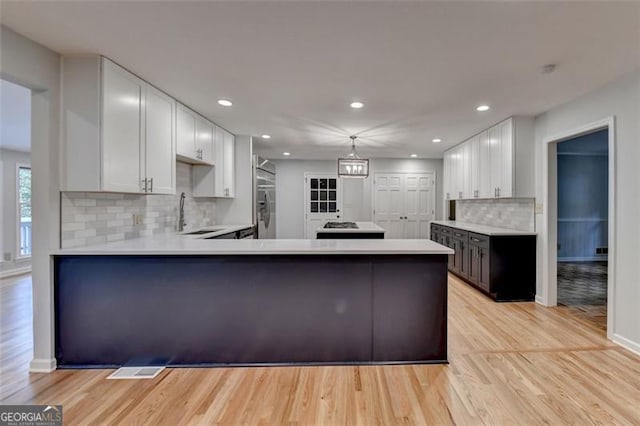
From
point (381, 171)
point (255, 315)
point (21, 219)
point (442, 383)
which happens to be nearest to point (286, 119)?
point (255, 315)

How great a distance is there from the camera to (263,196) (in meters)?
5.61

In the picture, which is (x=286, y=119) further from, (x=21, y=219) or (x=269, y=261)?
(x=21, y=219)

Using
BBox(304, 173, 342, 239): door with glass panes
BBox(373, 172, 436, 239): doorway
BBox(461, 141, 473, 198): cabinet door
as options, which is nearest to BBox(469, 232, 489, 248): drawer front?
BBox(461, 141, 473, 198): cabinet door

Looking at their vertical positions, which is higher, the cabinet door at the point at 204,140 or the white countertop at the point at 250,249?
the cabinet door at the point at 204,140

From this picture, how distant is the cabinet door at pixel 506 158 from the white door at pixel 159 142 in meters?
4.01

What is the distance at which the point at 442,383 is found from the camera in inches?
82.7

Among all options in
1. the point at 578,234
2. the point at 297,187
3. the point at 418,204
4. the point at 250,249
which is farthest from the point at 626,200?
the point at 297,187

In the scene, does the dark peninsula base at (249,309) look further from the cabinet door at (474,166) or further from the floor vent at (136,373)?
the cabinet door at (474,166)

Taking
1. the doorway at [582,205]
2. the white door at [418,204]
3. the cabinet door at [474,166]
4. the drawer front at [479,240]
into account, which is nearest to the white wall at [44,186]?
the drawer front at [479,240]

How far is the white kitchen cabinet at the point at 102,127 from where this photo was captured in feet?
7.46

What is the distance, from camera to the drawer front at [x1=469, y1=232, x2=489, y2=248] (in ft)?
13.0

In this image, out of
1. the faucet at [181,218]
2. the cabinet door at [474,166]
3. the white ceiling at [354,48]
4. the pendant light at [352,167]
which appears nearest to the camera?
the white ceiling at [354,48]

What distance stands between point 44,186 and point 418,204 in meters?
6.83

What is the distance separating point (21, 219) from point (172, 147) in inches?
179
